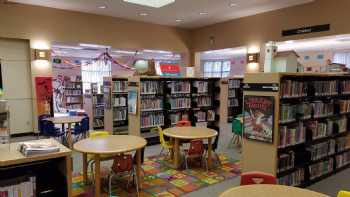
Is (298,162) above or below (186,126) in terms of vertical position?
below

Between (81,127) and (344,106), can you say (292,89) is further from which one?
(81,127)

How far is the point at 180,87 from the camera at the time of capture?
675 centimetres

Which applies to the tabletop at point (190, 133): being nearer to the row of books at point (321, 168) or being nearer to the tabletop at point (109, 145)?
the tabletop at point (109, 145)

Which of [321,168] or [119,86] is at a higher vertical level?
[119,86]

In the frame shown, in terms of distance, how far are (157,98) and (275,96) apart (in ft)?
12.0

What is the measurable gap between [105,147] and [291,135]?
2.74 meters

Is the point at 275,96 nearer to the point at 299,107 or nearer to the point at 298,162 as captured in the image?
the point at 299,107

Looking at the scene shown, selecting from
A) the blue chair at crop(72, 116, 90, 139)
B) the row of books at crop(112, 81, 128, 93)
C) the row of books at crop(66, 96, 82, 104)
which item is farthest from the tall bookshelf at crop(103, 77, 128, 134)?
the row of books at crop(66, 96, 82, 104)

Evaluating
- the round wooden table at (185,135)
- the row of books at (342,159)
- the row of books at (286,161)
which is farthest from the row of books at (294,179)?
the round wooden table at (185,135)

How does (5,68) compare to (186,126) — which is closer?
(186,126)

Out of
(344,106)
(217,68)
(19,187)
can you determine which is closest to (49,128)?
(19,187)

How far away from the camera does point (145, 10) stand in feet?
24.2

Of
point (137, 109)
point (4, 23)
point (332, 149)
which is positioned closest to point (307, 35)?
point (332, 149)

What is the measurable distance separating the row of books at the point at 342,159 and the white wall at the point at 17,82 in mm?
7876
